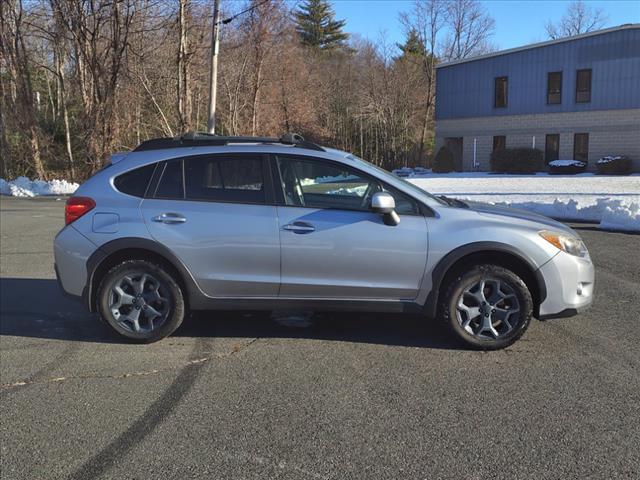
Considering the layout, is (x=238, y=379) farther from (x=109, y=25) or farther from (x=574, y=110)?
(x=574, y=110)

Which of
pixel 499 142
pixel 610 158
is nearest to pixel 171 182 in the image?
pixel 610 158

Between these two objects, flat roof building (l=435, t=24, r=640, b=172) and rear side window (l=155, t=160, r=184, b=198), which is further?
flat roof building (l=435, t=24, r=640, b=172)

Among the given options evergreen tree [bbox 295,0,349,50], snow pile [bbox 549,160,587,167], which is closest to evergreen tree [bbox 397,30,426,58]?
evergreen tree [bbox 295,0,349,50]

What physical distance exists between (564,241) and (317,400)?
246 centimetres

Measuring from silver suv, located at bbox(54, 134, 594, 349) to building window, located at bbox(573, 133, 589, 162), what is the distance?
109 feet

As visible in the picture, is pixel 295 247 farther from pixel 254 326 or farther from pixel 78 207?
Result: pixel 78 207

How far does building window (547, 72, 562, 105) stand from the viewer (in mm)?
34969

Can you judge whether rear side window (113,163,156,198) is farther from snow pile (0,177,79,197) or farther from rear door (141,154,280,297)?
snow pile (0,177,79,197)

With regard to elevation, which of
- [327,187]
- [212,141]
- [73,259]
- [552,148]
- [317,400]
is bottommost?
[317,400]

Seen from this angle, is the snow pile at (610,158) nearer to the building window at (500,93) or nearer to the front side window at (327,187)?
the building window at (500,93)

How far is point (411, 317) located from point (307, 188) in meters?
1.81

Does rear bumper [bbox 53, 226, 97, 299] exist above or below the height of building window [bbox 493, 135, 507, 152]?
below

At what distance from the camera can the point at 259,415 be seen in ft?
12.0

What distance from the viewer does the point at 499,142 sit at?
37719mm
